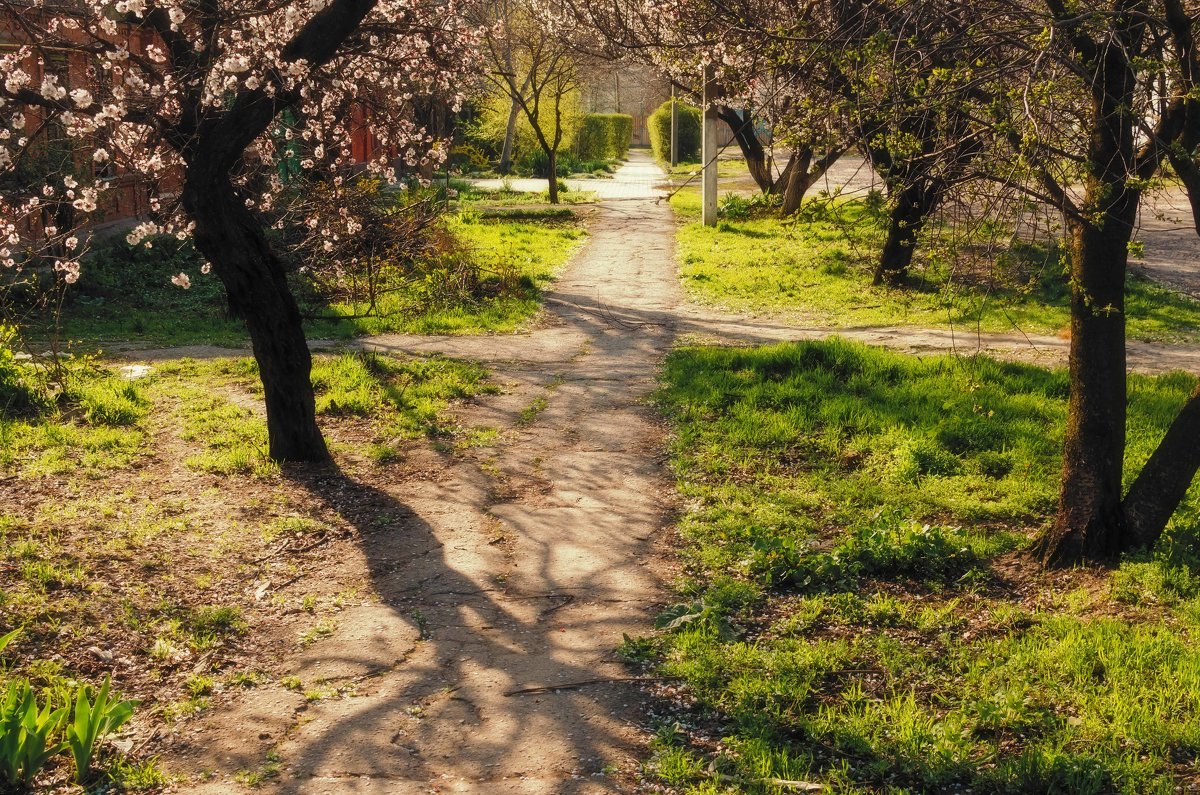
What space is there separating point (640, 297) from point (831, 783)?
11047 millimetres

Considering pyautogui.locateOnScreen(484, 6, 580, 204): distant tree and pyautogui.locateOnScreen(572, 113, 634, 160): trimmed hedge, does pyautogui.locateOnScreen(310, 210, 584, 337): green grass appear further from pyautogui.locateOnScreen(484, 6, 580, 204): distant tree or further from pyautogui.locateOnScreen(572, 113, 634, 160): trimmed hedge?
pyautogui.locateOnScreen(572, 113, 634, 160): trimmed hedge

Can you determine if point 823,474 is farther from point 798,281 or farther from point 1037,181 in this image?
point 798,281

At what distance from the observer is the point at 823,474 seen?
7.26 metres

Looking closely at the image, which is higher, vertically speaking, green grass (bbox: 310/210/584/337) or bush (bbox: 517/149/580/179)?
bush (bbox: 517/149/580/179)

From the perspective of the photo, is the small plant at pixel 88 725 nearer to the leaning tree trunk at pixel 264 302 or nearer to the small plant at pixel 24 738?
the small plant at pixel 24 738

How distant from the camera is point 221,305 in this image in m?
13.7

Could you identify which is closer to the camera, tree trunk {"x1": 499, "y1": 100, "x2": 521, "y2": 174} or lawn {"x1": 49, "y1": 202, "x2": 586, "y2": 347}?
lawn {"x1": 49, "y1": 202, "x2": 586, "y2": 347}

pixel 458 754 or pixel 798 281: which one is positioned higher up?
pixel 798 281

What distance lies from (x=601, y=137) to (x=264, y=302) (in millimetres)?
37636

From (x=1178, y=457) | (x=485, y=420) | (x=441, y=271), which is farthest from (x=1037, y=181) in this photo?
(x=441, y=271)

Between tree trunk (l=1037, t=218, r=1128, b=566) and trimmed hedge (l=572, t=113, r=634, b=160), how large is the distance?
36506mm

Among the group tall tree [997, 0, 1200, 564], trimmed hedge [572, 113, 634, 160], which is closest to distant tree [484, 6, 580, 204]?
trimmed hedge [572, 113, 634, 160]

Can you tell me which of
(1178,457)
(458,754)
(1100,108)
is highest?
(1100,108)

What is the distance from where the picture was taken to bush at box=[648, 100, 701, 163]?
42219mm
